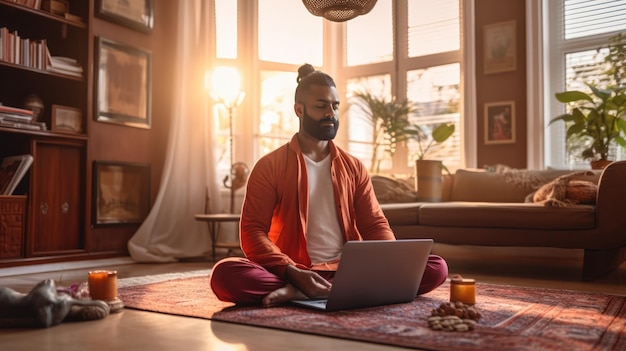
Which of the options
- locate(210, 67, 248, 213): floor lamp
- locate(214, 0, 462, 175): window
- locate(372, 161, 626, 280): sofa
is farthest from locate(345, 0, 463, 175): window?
locate(210, 67, 248, 213): floor lamp

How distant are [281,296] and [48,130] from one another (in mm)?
2456

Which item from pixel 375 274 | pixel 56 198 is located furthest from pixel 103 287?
pixel 56 198

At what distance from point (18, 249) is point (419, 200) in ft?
8.71

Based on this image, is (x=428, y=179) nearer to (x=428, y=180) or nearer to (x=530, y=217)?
(x=428, y=180)

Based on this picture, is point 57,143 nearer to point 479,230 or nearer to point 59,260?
point 59,260

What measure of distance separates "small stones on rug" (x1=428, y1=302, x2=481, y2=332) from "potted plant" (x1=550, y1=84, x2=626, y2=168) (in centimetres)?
276

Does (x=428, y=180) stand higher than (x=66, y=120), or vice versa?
(x=66, y=120)

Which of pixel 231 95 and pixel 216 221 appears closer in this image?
pixel 216 221

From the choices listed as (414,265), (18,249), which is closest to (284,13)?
(18,249)

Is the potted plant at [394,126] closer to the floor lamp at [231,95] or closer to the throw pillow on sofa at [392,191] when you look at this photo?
the throw pillow on sofa at [392,191]

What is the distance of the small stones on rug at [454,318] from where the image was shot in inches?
70.7

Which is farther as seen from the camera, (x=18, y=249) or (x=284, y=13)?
(x=284, y=13)

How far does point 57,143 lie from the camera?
3986mm

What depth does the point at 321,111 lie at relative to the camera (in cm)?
235
